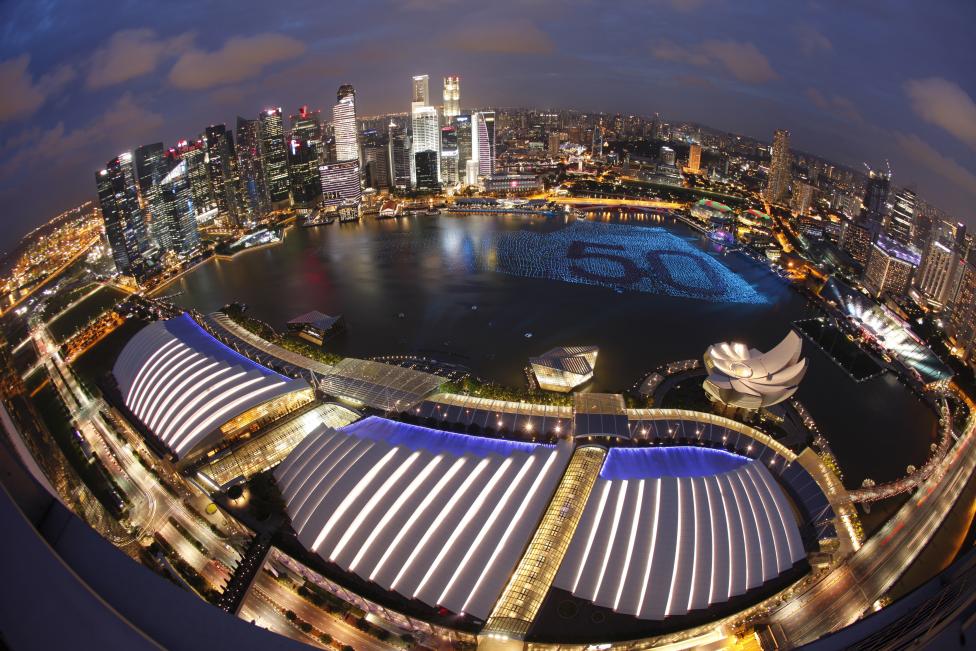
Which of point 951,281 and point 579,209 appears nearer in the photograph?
point 951,281

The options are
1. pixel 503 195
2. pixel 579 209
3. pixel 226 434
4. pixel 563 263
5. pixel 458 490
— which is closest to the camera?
pixel 458 490

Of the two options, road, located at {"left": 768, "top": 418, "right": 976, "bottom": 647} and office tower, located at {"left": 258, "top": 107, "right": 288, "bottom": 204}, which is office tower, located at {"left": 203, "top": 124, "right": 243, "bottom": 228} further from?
road, located at {"left": 768, "top": 418, "right": 976, "bottom": 647}

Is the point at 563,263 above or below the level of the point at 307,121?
below

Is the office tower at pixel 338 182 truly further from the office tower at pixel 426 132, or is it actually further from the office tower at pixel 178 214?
the office tower at pixel 178 214

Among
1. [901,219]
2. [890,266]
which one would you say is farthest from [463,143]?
[890,266]

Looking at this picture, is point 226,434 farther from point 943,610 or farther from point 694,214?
point 694,214

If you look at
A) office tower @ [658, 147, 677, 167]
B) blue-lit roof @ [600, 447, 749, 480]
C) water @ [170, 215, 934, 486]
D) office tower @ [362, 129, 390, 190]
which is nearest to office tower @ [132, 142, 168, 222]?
water @ [170, 215, 934, 486]

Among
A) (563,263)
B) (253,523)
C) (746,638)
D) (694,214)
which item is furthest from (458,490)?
(694,214)
